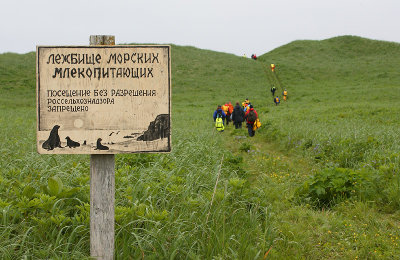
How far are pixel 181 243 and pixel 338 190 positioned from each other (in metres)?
3.39

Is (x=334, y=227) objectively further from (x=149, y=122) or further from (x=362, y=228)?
(x=149, y=122)

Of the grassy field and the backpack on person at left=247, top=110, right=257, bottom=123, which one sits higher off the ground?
the backpack on person at left=247, top=110, right=257, bottom=123

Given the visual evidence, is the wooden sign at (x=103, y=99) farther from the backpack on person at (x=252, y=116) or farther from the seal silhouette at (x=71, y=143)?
the backpack on person at (x=252, y=116)

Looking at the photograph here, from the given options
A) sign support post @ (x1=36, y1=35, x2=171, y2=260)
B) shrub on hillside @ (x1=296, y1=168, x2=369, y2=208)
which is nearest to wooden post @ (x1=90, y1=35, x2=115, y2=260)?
sign support post @ (x1=36, y1=35, x2=171, y2=260)

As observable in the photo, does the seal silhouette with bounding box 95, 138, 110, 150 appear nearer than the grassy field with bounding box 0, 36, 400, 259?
Yes

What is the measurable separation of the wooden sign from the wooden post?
19 centimetres

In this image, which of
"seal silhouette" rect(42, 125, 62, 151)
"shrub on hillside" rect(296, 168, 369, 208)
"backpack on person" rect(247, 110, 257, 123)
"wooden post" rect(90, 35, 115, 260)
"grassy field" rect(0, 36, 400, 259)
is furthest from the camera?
"backpack on person" rect(247, 110, 257, 123)

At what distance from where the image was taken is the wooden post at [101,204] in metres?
2.63

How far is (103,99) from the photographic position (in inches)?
98.5

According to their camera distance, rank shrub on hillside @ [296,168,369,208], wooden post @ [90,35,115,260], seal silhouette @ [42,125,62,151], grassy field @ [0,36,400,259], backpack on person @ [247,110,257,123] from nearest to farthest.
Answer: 1. seal silhouette @ [42,125,62,151]
2. wooden post @ [90,35,115,260]
3. grassy field @ [0,36,400,259]
4. shrub on hillside @ [296,168,369,208]
5. backpack on person @ [247,110,257,123]

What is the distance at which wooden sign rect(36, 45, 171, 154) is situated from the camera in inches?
97.2

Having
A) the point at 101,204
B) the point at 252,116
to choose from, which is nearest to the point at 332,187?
the point at 101,204

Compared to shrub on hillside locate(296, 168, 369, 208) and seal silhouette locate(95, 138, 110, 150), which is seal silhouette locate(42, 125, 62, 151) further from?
shrub on hillside locate(296, 168, 369, 208)

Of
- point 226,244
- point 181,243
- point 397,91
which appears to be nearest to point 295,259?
point 226,244
